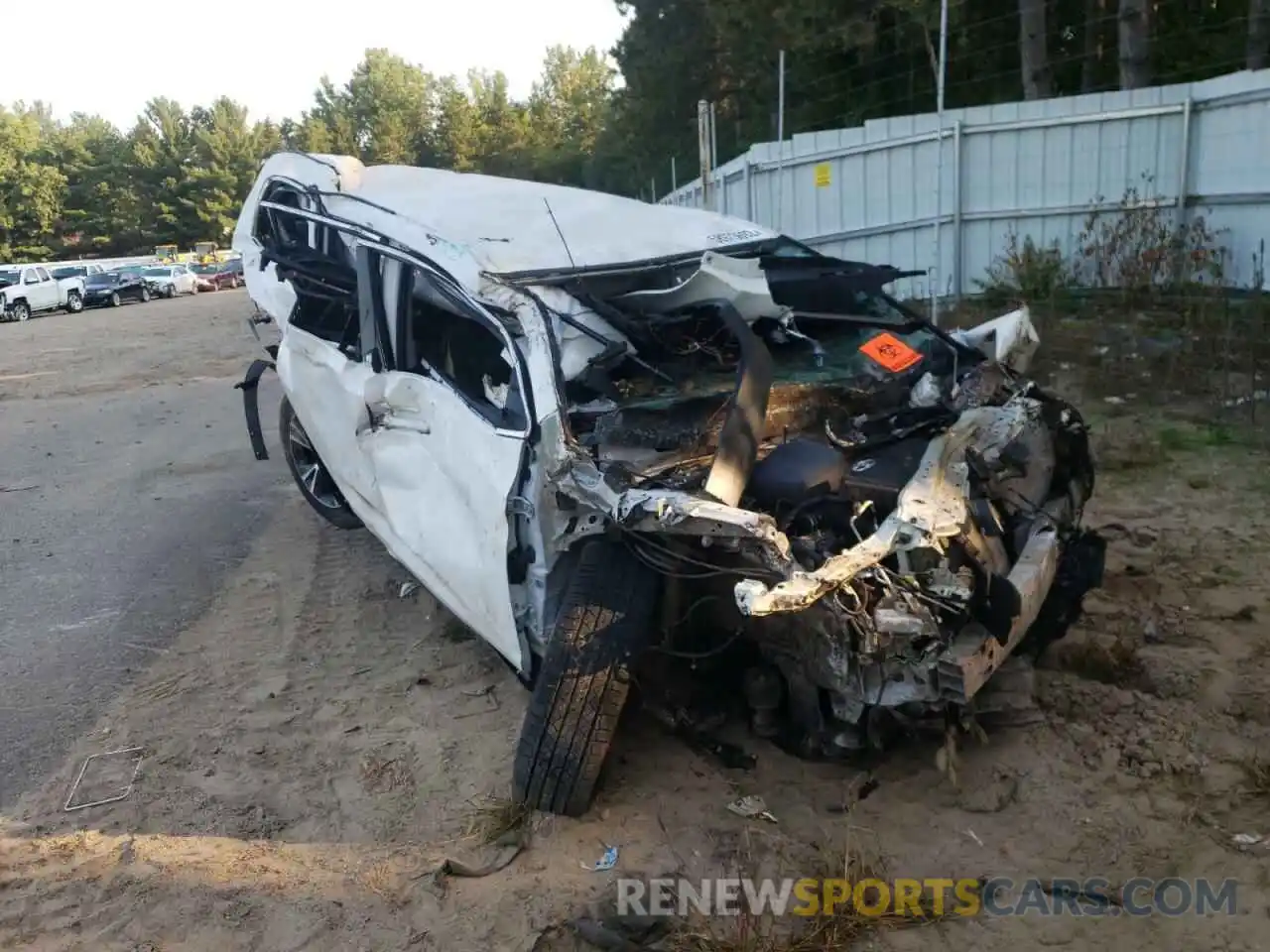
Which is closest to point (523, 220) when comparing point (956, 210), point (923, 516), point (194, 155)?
point (923, 516)

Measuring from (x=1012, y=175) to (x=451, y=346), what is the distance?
323 inches

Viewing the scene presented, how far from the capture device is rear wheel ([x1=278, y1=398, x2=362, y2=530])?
6.03 m

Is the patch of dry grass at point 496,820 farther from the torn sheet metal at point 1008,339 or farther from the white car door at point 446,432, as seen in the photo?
the torn sheet metal at point 1008,339

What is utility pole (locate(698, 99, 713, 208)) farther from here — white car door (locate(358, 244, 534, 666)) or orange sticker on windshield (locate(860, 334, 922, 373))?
orange sticker on windshield (locate(860, 334, 922, 373))

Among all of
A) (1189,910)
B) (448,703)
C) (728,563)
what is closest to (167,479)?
(448,703)

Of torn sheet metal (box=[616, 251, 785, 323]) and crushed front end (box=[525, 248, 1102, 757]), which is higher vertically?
torn sheet metal (box=[616, 251, 785, 323])

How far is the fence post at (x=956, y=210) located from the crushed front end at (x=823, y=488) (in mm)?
6787

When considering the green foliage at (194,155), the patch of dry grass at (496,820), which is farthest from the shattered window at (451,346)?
the green foliage at (194,155)

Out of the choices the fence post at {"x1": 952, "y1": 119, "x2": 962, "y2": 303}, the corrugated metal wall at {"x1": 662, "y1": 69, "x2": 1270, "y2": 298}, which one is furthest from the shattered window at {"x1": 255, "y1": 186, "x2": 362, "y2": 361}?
the fence post at {"x1": 952, "y1": 119, "x2": 962, "y2": 303}

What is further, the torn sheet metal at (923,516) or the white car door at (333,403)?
the white car door at (333,403)

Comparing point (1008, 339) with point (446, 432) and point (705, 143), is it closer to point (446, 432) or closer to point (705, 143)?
point (446, 432)

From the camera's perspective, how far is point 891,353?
13.5 ft

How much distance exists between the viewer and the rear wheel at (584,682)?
3.21 m

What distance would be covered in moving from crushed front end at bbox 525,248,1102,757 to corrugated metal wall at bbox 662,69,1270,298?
17.4 ft
